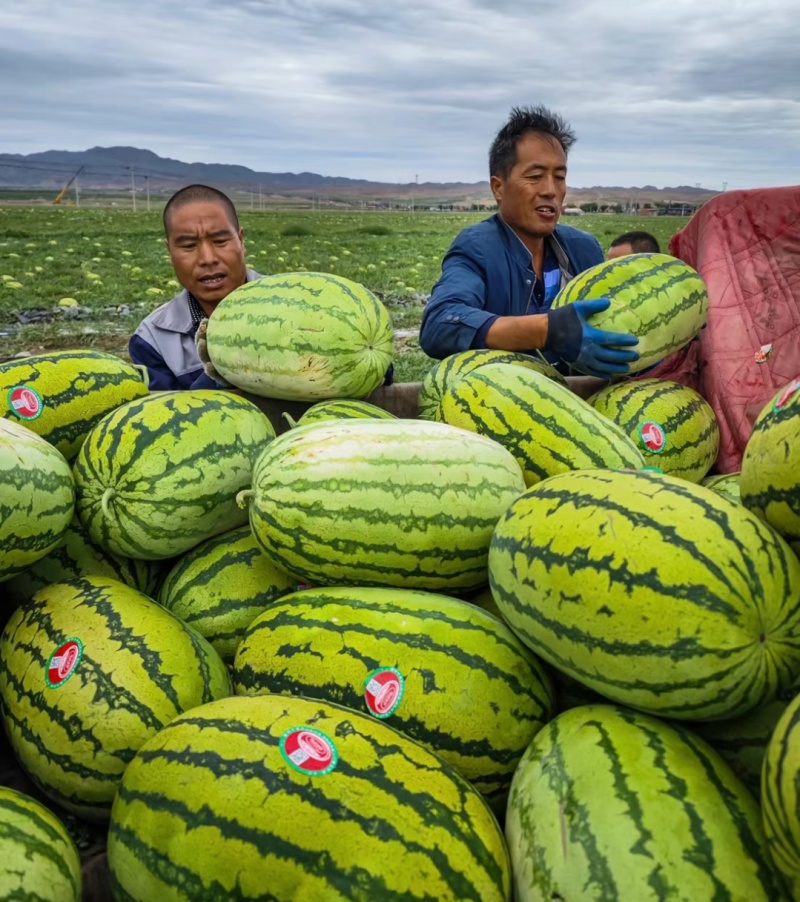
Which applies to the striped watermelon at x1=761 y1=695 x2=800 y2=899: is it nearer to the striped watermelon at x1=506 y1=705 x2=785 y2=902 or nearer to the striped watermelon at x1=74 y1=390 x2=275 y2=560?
the striped watermelon at x1=506 y1=705 x2=785 y2=902

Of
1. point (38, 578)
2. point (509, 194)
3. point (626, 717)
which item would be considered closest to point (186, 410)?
point (38, 578)

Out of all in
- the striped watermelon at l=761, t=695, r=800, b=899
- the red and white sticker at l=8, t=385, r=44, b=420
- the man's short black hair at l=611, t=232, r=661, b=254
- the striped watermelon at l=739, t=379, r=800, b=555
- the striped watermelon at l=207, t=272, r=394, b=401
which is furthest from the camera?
the man's short black hair at l=611, t=232, r=661, b=254

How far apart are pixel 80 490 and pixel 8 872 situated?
962mm

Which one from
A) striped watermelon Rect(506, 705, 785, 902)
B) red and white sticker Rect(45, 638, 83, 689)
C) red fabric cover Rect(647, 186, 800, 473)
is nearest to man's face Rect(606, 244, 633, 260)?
red fabric cover Rect(647, 186, 800, 473)

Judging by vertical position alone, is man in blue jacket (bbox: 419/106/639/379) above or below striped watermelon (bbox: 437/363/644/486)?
above

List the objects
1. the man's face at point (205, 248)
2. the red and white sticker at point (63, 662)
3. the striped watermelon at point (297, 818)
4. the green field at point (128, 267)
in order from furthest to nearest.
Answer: the green field at point (128, 267) < the man's face at point (205, 248) < the red and white sticker at point (63, 662) < the striped watermelon at point (297, 818)

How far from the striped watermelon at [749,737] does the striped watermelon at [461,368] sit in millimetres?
1243

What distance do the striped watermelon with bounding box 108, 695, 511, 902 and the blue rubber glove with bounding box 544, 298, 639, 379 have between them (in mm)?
1366

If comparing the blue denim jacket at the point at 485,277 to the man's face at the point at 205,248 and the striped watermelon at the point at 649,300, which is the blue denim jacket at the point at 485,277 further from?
the man's face at the point at 205,248

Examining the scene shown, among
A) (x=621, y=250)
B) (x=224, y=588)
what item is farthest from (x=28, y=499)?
(x=621, y=250)

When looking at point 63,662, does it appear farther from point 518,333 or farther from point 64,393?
point 518,333

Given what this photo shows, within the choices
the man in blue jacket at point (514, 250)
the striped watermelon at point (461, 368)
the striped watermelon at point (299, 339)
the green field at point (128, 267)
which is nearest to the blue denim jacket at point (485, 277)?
the man in blue jacket at point (514, 250)

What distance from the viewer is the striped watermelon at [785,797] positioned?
0.99 m

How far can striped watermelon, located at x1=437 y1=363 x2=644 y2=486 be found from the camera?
186 cm
